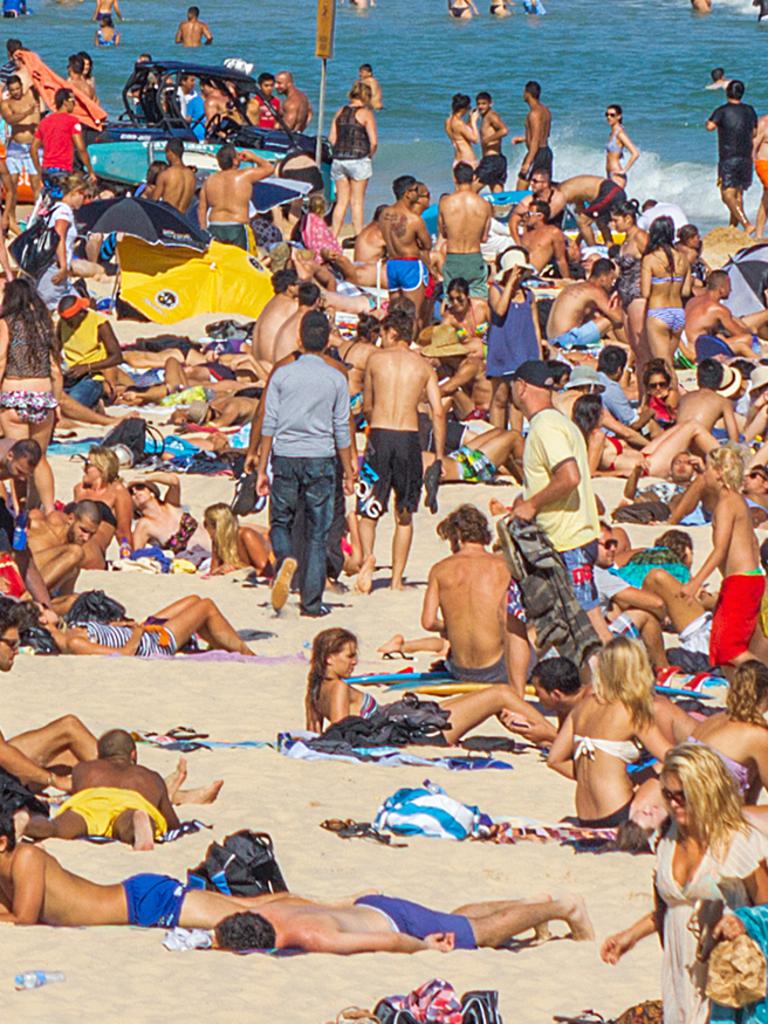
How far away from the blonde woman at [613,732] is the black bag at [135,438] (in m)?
6.17

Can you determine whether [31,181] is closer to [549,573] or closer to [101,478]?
[101,478]

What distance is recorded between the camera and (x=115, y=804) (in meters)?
7.30

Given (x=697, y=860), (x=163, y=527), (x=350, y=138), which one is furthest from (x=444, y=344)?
(x=697, y=860)

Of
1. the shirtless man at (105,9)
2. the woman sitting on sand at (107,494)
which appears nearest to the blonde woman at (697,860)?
the woman sitting on sand at (107,494)

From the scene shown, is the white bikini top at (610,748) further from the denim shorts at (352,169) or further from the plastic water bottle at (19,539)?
the denim shorts at (352,169)

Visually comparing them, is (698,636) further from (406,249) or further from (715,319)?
(406,249)

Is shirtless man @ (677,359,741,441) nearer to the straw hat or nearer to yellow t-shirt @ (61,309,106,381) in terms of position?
the straw hat

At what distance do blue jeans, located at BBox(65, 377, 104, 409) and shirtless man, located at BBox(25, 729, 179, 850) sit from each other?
694 cm

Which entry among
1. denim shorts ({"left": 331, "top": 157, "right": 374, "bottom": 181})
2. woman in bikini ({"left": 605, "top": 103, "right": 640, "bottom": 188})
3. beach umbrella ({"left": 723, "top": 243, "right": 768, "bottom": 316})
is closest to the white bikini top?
beach umbrella ({"left": 723, "top": 243, "right": 768, "bottom": 316})

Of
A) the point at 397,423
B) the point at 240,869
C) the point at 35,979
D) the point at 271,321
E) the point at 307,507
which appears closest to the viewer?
the point at 35,979

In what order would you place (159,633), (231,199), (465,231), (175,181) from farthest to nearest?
(175,181) → (231,199) → (465,231) → (159,633)

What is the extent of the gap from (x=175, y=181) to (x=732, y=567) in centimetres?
1002

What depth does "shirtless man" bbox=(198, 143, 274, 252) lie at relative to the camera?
57.4ft

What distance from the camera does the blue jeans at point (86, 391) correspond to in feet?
47.0
